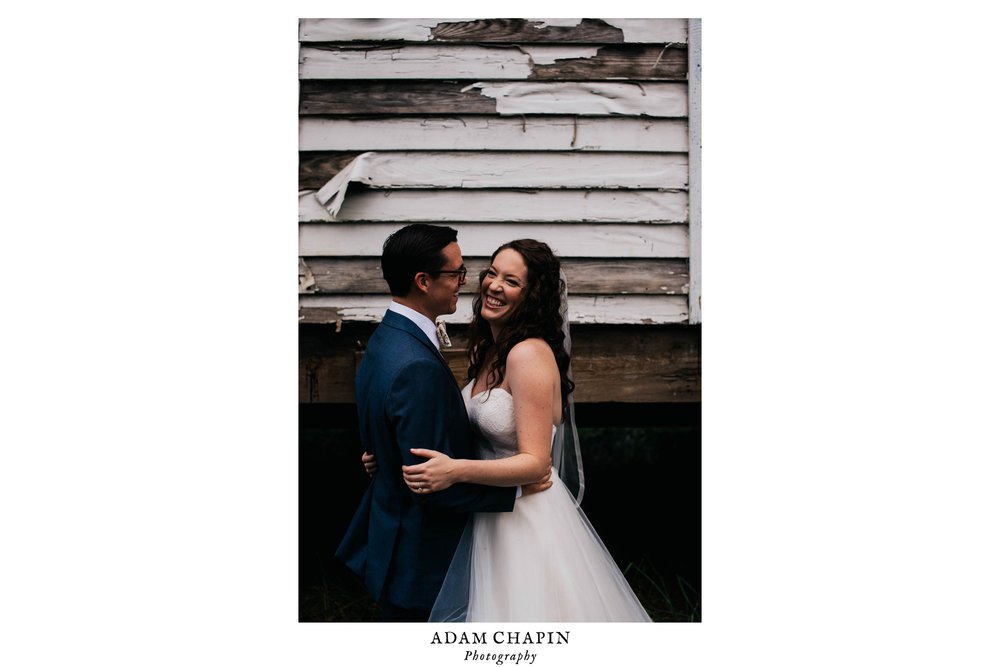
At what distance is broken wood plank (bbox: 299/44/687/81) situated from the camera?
342cm

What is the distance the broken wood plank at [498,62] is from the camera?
3424mm

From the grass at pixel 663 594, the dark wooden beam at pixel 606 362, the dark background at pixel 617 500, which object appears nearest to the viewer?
the dark wooden beam at pixel 606 362

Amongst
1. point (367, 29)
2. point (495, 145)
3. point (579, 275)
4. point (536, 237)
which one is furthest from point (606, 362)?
point (367, 29)

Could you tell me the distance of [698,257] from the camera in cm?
350

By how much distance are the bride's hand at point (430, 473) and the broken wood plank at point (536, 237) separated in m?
1.16

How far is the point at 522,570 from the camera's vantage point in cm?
282

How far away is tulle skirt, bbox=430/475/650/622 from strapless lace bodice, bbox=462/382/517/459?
215 millimetres

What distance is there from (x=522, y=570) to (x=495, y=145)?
6.12 feet

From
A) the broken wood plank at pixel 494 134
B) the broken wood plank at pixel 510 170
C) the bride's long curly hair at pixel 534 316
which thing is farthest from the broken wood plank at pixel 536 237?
the bride's long curly hair at pixel 534 316

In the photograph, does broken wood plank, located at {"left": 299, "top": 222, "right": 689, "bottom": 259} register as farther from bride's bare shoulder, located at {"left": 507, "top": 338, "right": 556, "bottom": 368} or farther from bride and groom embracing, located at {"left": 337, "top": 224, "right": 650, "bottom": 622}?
bride's bare shoulder, located at {"left": 507, "top": 338, "right": 556, "bottom": 368}

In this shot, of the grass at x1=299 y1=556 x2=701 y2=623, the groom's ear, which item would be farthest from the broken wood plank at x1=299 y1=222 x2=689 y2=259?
the grass at x1=299 y1=556 x2=701 y2=623

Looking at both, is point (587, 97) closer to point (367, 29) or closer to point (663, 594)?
point (367, 29)

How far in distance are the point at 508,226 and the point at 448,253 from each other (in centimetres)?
66

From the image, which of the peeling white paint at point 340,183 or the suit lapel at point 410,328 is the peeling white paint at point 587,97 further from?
the suit lapel at point 410,328
